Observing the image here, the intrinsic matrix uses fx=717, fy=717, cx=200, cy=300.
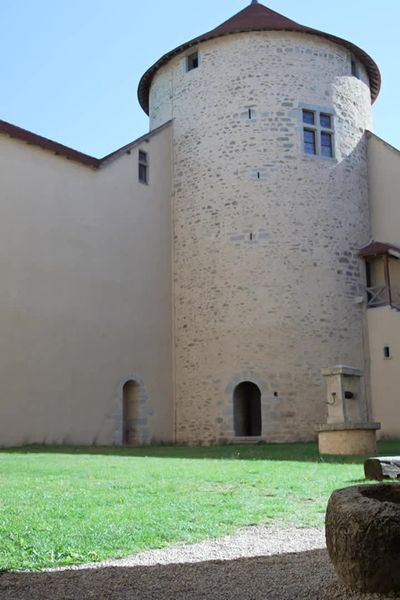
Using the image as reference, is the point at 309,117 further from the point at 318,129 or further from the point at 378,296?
the point at 378,296

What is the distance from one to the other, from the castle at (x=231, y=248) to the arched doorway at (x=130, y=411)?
59mm

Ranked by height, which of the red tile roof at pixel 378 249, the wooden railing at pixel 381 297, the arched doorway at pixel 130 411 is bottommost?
the arched doorway at pixel 130 411

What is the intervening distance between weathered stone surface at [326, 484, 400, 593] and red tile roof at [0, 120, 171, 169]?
1557cm

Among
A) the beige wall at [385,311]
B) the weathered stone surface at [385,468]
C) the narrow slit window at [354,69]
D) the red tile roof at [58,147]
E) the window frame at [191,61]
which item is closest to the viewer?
the weathered stone surface at [385,468]

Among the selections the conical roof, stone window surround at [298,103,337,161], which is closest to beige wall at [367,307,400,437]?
stone window surround at [298,103,337,161]

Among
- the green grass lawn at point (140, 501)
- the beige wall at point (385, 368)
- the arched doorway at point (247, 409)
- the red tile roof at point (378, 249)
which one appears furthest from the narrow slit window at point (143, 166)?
the green grass lawn at point (140, 501)

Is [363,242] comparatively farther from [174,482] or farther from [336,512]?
[336,512]

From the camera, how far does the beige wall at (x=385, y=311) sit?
2045cm

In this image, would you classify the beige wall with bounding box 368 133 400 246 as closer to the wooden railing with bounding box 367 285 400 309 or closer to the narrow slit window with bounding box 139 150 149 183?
the wooden railing with bounding box 367 285 400 309

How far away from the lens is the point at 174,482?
→ 848 centimetres

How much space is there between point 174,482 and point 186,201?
14.1m

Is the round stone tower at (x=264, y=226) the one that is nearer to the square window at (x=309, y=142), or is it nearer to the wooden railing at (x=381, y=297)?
the square window at (x=309, y=142)

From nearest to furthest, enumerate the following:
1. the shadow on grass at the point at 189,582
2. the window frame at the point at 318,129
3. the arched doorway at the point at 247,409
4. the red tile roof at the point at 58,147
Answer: the shadow on grass at the point at 189,582
the red tile roof at the point at 58,147
the arched doorway at the point at 247,409
the window frame at the point at 318,129

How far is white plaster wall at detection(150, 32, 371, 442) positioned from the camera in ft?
65.4
